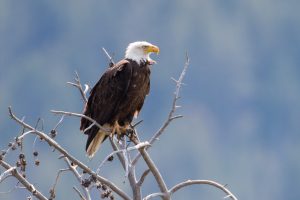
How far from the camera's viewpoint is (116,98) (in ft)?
23.1

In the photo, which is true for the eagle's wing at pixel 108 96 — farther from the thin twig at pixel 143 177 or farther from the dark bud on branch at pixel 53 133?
the dark bud on branch at pixel 53 133

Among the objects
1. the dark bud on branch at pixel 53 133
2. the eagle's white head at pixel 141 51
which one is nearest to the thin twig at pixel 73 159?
the dark bud on branch at pixel 53 133

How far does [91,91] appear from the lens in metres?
7.28

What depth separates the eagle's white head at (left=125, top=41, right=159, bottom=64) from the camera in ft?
24.0

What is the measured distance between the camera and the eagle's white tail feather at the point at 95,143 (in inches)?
280

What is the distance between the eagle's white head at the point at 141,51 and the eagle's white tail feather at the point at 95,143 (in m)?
0.93

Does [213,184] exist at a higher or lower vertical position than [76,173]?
lower

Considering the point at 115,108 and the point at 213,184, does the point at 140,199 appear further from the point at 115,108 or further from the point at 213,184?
the point at 115,108

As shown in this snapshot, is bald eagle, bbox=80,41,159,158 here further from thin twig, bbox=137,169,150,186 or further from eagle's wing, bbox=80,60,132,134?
thin twig, bbox=137,169,150,186

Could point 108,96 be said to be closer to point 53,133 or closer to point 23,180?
point 53,133

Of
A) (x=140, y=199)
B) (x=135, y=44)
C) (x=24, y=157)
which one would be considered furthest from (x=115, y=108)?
(x=24, y=157)

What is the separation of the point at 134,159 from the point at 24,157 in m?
1.01

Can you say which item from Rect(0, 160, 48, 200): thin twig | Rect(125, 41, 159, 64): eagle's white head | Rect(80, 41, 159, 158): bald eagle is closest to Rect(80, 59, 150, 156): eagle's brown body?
Rect(80, 41, 159, 158): bald eagle

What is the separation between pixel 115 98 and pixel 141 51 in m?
0.71
